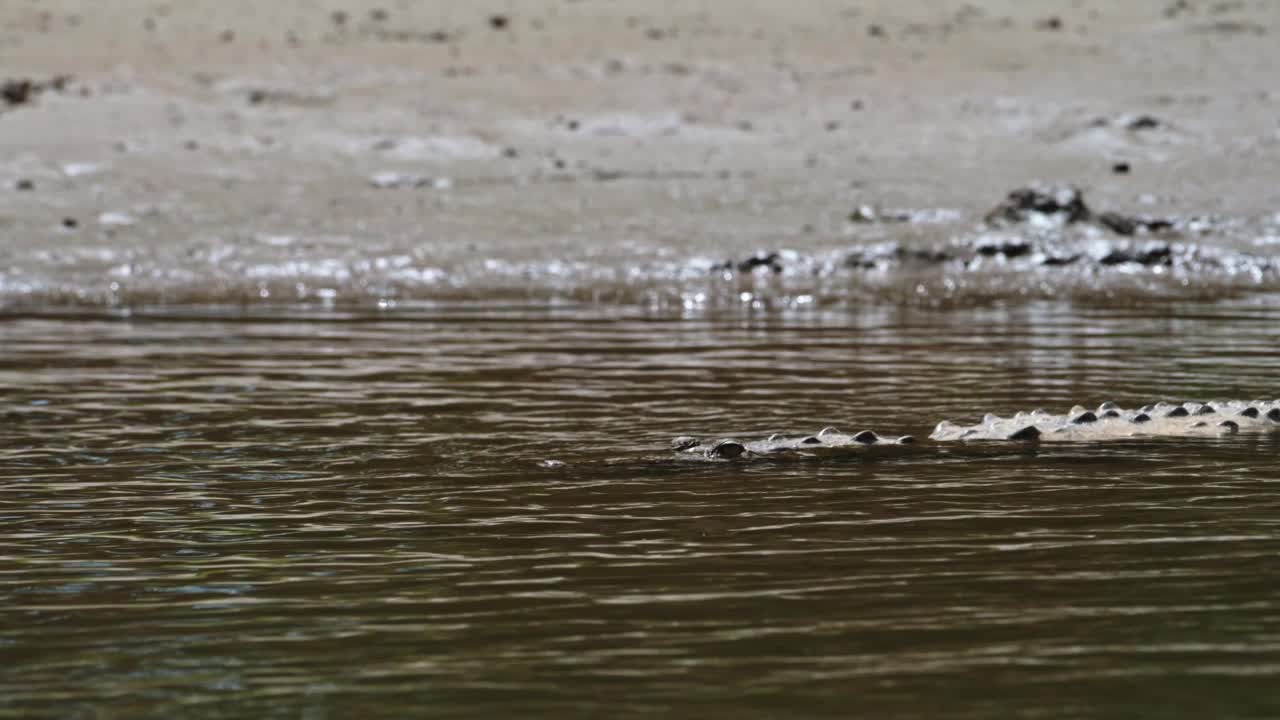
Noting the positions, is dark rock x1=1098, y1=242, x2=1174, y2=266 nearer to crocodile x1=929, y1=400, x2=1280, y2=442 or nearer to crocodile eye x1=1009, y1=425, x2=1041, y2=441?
crocodile x1=929, y1=400, x2=1280, y2=442

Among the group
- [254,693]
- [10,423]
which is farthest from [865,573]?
[10,423]

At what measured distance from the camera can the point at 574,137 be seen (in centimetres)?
2098

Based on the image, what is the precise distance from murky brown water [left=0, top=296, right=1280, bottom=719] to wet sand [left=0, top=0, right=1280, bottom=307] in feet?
21.2

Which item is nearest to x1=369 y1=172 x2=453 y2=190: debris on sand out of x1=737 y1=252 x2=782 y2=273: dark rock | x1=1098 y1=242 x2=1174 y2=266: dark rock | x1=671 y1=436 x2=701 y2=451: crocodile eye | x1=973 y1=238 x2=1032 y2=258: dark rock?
x1=737 y1=252 x2=782 y2=273: dark rock

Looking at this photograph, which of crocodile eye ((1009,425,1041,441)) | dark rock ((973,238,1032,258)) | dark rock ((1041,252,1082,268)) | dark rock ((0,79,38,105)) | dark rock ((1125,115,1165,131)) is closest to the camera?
crocodile eye ((1009,425,1041,441))

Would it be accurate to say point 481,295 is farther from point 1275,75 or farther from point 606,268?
point 1275,75

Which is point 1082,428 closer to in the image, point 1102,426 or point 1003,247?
point 1102,426

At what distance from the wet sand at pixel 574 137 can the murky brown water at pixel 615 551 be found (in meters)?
6.47

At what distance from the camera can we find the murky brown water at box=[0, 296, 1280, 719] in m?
3.50

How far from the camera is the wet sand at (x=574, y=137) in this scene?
16250 mm

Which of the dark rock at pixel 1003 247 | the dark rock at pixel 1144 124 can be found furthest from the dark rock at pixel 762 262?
the dark rock at pixel 1144 124

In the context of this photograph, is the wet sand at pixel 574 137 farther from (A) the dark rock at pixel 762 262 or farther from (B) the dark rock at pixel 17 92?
(B) the dark rock at pixel 17 92

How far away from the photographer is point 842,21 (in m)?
26.6

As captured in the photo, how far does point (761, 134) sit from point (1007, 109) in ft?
10.3
